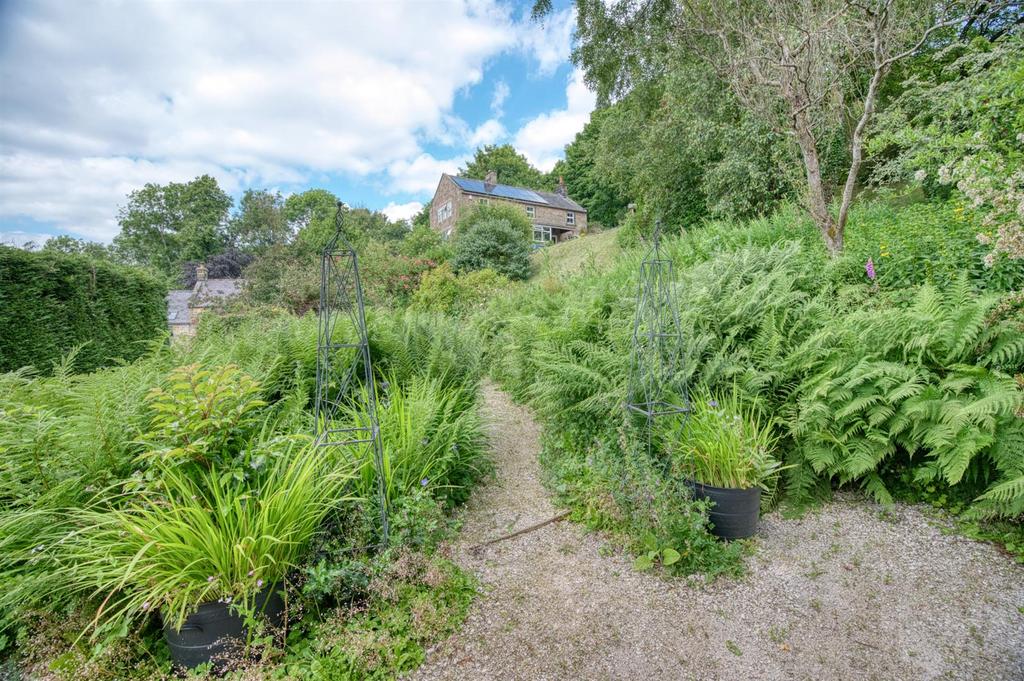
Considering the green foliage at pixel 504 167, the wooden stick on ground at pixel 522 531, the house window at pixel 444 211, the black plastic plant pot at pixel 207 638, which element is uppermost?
the green foliage at pixel 504 167

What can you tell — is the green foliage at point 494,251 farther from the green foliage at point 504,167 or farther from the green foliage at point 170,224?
the green foliage at point 170,224

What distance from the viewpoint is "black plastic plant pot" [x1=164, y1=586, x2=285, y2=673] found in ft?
5.63

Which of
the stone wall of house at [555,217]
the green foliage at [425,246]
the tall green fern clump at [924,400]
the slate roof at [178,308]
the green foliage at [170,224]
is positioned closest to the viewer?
the tall green fern clump at [924,400]

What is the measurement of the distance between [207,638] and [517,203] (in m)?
28.3

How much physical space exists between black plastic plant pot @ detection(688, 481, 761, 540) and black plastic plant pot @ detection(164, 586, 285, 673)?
2385mm

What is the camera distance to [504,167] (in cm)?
3894

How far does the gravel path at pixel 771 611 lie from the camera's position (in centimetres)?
181

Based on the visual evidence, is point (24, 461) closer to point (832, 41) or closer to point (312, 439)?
point (312, 439)

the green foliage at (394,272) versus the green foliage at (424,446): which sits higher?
the green foliage at (394,272)

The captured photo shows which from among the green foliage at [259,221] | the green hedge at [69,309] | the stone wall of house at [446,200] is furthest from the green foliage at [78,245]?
the green hedge at [69,309]

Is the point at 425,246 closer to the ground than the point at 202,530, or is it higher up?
higher up

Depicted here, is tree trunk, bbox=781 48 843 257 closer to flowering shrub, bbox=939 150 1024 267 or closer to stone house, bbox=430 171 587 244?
flowering shrub, bbox=939 150 1024 267

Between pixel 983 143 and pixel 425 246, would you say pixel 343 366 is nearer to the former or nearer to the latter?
pixel 983 143

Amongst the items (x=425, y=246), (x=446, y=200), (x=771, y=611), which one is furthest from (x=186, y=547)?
(x=446, y=200)
